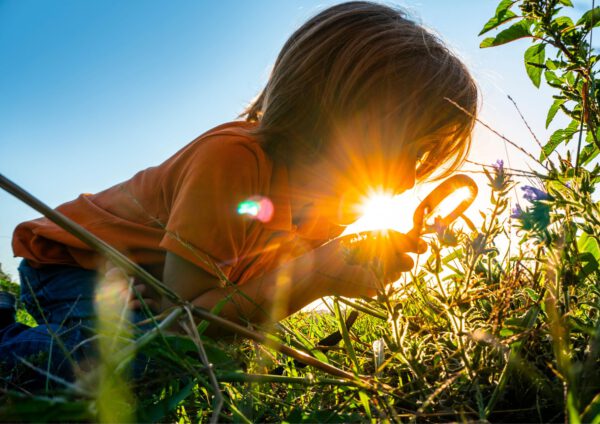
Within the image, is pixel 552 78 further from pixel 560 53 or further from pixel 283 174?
pixel 283 174

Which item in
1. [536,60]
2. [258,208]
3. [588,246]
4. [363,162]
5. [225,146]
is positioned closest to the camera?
[588,246]

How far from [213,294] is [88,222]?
676 mm

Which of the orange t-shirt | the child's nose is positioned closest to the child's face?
the child's nose

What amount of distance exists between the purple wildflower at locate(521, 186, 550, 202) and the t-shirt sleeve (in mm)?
912

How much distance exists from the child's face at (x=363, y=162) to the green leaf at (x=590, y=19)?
0.73 m

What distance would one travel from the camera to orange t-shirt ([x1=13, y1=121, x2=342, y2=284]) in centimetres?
146

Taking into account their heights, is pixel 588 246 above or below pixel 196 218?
below

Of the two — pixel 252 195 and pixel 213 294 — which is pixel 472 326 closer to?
pixel 213 294

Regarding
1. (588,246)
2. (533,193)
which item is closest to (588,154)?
(588,246)

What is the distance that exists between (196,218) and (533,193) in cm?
98

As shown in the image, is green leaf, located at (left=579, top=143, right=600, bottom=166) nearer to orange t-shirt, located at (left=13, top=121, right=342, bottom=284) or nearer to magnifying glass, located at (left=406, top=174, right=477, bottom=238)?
magnifying glass, located at (left=406, top=174, right=477, bottom=238)

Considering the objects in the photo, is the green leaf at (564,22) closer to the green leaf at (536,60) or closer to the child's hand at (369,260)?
the green leaf at (536,60)

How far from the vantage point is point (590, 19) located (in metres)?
1.15

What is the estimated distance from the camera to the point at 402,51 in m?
1.89
